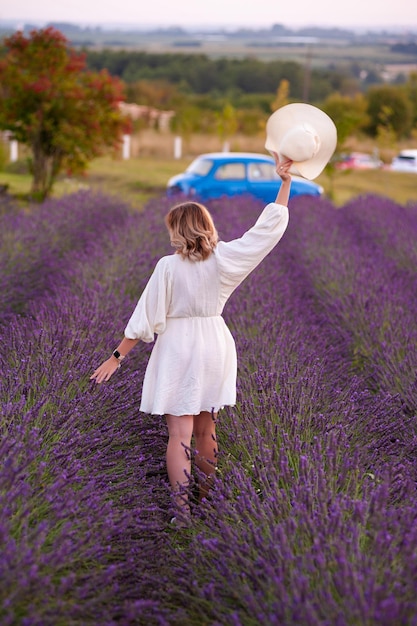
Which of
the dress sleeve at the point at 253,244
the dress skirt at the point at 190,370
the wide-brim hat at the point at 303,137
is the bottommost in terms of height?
the dress skirt at the point at 190,370

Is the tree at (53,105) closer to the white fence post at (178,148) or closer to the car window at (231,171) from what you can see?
the car window at (231,171)

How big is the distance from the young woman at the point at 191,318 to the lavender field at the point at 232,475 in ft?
0.56

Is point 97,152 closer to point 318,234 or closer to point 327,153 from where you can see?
point 318,234

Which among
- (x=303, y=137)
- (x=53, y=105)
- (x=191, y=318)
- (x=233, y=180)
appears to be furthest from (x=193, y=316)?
(x=53, y=105)

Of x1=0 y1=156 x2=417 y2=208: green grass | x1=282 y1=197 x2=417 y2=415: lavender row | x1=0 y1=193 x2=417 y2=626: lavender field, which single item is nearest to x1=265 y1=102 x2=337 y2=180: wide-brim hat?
x1=0 y1=193 x2=417 y2=626: lavender field

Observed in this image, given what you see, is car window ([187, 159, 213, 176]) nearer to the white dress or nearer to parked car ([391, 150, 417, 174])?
the white dress

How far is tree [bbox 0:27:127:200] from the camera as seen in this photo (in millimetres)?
15500

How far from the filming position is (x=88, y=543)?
9.21ft

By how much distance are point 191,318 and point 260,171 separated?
12.9 m

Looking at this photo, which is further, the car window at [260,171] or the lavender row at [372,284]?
the car window at [260,171]

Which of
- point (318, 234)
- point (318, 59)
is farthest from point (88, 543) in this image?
point (318, 59)

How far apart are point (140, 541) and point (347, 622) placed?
97 centimetres

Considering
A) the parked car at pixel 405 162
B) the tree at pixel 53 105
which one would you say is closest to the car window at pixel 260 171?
the tree at pixel 53 105

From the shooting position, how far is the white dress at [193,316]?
3701 millimetres
